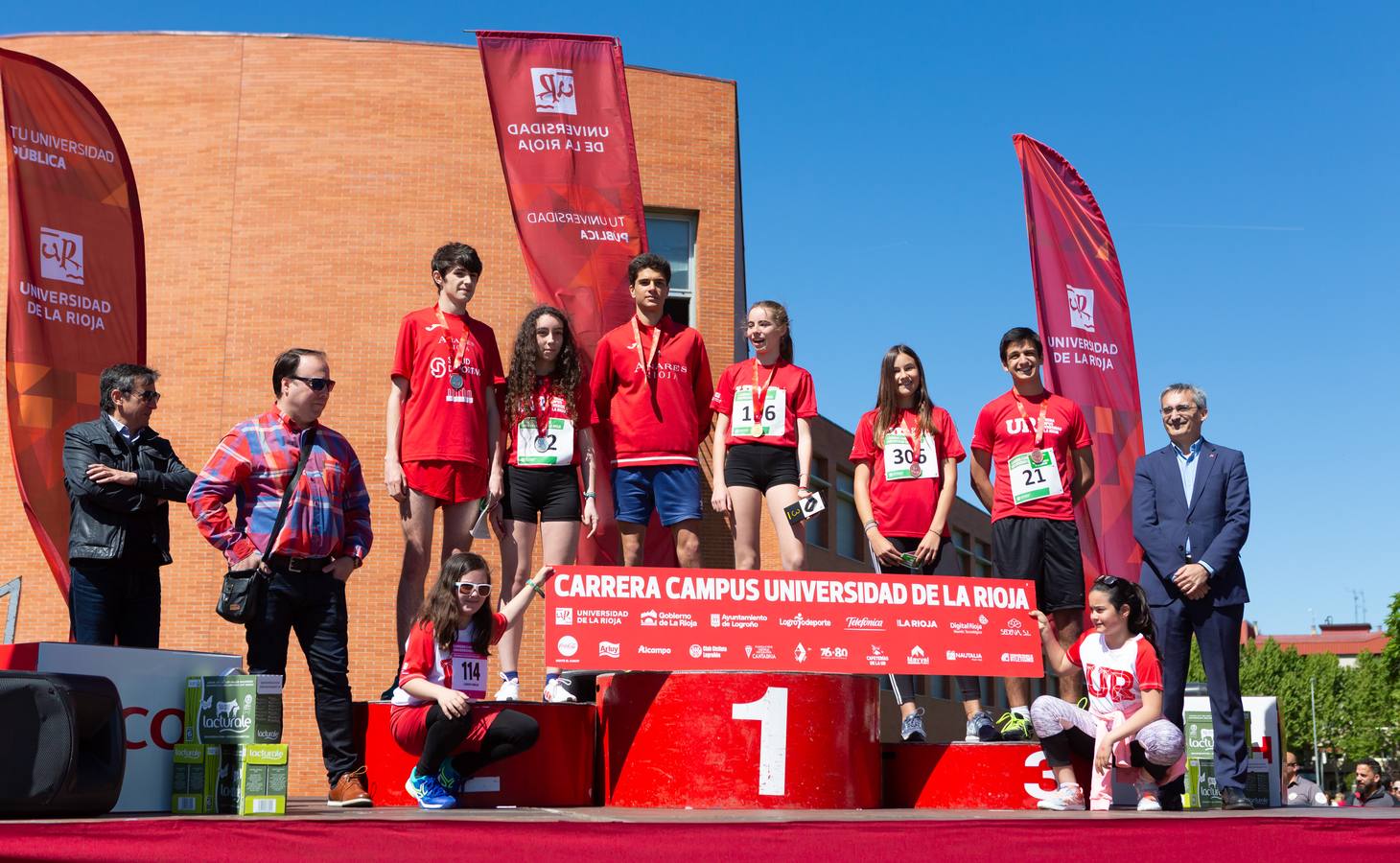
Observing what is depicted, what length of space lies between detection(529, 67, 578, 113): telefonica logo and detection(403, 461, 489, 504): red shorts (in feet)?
10.3

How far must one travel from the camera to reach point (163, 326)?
665 inches

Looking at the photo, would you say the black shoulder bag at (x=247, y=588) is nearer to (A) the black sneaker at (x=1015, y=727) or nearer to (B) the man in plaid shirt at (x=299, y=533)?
(B) the man in plaid shirt at (x=299, y=533)

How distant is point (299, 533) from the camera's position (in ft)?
17.9

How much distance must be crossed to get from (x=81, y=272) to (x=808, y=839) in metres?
6.52

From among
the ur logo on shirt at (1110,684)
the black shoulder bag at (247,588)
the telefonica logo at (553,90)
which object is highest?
the telefonica logo at (553,90)

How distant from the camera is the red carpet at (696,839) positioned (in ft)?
13.3

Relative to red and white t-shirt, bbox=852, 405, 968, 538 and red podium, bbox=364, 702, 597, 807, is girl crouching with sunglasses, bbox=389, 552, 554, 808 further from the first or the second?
red and white t-shirt, bbox=852, 405, 968, 538

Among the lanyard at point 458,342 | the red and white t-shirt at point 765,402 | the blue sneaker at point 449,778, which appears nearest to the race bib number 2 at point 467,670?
the blue sneaker at point 449,778

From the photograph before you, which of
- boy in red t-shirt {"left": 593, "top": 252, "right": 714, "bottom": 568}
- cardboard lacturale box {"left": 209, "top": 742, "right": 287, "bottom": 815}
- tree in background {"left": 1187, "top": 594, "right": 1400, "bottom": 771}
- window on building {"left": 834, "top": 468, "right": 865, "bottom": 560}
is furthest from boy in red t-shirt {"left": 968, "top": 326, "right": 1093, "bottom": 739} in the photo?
tree in background {"left": 1187, "top": 594, "right": 1400, "bottom": 771}

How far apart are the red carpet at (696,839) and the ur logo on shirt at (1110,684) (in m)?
1.18

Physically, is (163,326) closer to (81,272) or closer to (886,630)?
(81,272)

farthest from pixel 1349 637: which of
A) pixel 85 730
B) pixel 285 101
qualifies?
pixel 85 730

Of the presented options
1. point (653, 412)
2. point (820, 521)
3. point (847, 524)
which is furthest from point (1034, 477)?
point (847, 524)

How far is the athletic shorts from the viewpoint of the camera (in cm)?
688
